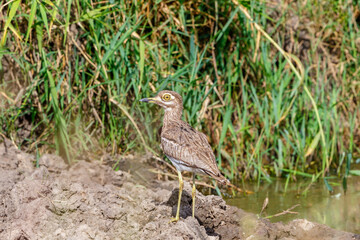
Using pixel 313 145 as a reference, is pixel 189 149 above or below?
above

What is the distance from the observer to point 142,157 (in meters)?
5.50

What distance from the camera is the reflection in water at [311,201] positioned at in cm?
499

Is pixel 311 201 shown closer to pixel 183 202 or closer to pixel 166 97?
pixel 183 202

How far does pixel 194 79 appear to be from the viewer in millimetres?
5609

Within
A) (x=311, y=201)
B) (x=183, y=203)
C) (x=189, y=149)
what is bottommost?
(x=311, y=201)

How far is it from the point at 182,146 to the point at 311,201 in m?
1.88

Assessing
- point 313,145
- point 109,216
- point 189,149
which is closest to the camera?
point 109,216

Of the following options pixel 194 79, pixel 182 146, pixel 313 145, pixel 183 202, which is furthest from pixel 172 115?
pixel 313 145

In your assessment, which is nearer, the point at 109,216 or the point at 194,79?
→ the point at 109,216

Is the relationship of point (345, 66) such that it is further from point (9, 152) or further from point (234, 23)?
point (9, 152)

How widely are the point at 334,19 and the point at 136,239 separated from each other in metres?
4.16

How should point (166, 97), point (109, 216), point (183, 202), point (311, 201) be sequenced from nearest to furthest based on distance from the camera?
point (109, 216), point (183, 202), point (166, 97), point (311, 201)

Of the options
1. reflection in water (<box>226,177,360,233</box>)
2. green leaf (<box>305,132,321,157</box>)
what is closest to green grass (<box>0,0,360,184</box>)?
green leaf (<box>305,132,321,157</box>)

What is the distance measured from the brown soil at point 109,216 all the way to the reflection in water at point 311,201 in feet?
2.31
